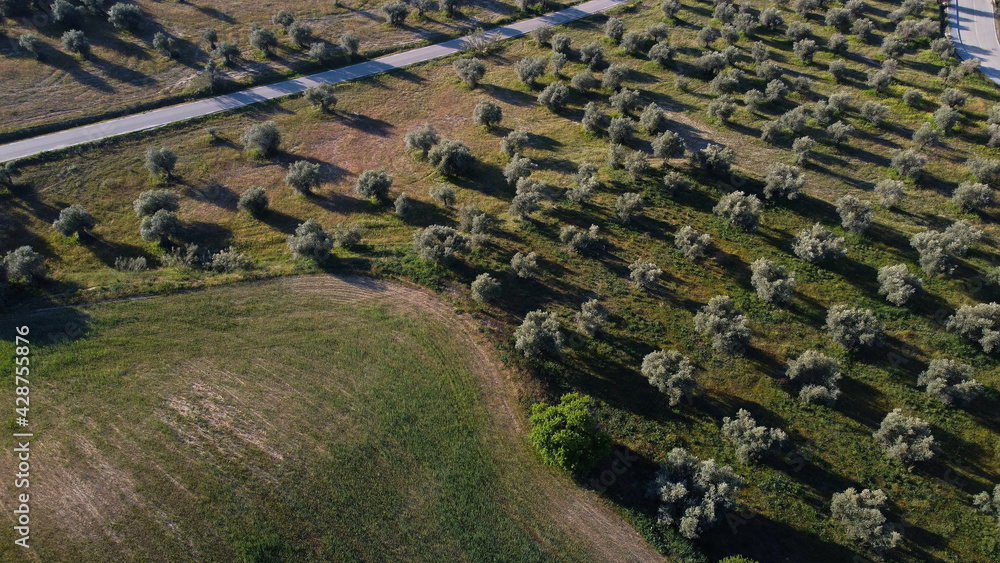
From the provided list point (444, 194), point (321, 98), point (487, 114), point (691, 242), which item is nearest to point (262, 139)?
point (321, 98)

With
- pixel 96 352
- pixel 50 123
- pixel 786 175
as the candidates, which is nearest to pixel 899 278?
pixel 786 175

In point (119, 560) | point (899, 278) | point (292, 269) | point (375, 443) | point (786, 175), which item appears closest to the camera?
point (119, 560)

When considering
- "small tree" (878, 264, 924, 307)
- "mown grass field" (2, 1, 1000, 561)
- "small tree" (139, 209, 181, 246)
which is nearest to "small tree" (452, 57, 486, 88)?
"mown grass field" (2, 1, 1000, 561)

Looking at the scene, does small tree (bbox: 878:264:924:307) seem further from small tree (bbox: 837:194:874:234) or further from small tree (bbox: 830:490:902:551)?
small tree (bbox: 830:490:902:551)

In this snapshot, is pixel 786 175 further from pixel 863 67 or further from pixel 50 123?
pixel 50 123

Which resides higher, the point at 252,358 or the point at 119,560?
the point at 252,358

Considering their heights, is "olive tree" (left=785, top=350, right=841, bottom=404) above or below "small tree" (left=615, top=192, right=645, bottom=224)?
below

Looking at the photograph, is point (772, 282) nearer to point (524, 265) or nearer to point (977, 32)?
point (524, 265)
